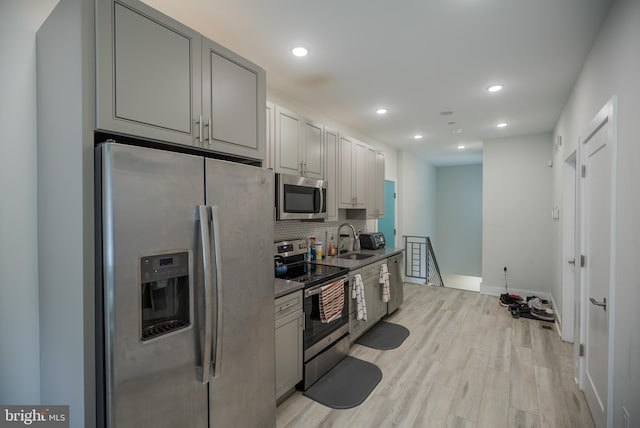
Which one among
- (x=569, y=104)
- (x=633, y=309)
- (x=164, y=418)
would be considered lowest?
(x=164, y=418)

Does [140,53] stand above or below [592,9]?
below

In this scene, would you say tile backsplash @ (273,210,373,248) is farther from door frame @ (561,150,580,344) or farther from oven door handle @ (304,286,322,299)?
door frame @ (561,150,580,344)

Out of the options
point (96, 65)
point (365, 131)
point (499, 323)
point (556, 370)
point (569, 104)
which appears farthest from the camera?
point (365, 131)

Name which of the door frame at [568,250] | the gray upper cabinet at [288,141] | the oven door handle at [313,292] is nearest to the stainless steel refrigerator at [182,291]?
the oven door handle at [313,292]

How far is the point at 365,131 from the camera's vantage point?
500 centimetres

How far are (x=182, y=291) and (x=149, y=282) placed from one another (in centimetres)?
17

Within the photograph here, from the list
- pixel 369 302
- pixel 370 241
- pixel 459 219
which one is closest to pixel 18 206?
pixel 369 302

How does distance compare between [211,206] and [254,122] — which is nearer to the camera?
[211,206]

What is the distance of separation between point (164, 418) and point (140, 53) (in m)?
1.67

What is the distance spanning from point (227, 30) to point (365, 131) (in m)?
3.22

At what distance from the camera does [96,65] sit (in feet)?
3.87

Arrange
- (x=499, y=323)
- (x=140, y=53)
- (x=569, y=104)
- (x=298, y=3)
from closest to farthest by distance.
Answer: (x=140, y=53)
(x=298, y=3)
(x=569, y=104)
(x=499, y=323)

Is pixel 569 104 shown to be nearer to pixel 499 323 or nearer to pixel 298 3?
pixel 499 323

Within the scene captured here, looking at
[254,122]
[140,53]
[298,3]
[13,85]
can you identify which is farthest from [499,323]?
[13,85]
